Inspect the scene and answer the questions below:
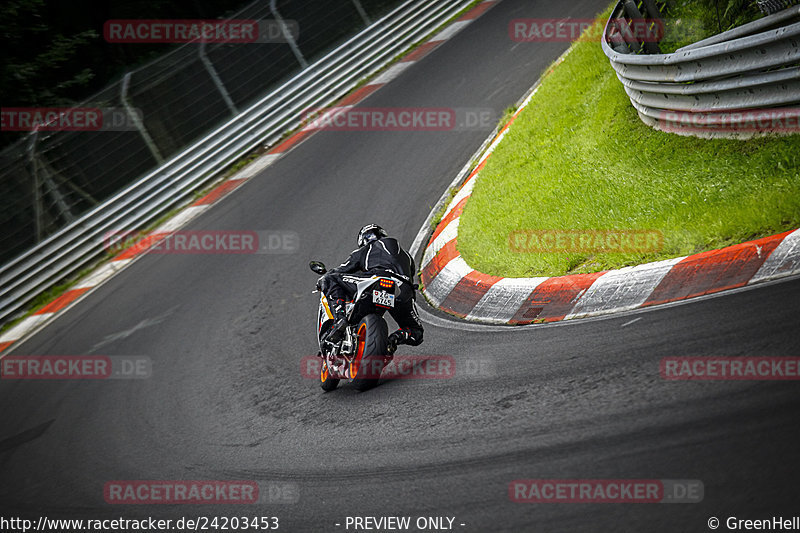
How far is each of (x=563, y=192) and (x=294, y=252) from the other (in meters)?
4.43

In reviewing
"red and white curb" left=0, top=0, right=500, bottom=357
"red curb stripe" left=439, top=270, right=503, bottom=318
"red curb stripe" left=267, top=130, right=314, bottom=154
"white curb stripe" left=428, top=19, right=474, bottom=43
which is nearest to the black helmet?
"red curb stripe" left=439, top=270, right=503, bottom=318

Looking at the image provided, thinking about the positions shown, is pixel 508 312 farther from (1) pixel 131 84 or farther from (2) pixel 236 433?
(1) pixel 131 84

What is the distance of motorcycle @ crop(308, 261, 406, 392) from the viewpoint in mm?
6340

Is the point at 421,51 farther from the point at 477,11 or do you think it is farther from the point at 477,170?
the point at 477,170

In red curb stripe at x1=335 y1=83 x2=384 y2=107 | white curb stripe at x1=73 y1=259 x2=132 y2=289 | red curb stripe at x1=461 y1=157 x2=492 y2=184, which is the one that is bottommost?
red curb stripe at x1=461 y1=157 x2=492 y2=184

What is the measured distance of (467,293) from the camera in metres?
7.38

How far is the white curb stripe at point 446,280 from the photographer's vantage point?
7.69m

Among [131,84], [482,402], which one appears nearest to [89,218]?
[131,84]

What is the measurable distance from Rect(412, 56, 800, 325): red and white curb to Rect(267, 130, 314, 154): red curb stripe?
7.37 meters

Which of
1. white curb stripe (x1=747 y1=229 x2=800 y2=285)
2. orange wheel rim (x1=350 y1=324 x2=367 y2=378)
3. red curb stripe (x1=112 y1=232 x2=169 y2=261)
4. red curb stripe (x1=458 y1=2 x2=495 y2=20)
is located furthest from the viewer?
red curb stripe (x1=458 y1=2 x2=495 y2=20)

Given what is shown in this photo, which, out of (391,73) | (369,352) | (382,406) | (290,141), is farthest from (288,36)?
(382,406)

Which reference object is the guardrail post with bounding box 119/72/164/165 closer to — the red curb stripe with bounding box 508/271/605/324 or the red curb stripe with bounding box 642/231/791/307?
the red curb stripe with bounding box 508/271/605/324

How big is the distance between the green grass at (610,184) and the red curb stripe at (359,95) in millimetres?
5816

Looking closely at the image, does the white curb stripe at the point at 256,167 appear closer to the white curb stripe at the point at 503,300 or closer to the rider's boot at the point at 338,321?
the rider's boot at the point at 338,321
